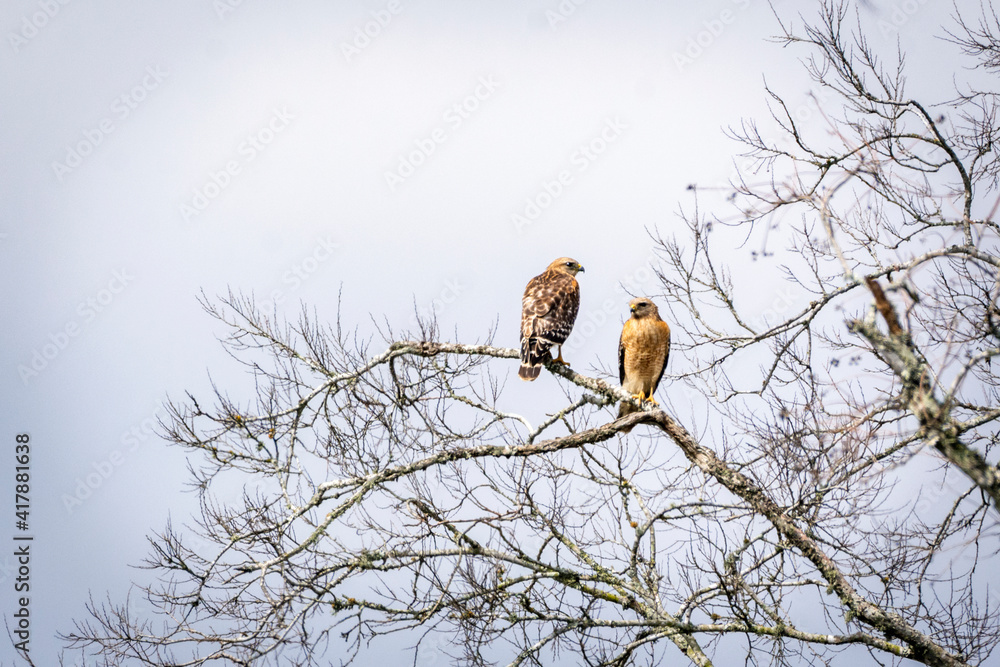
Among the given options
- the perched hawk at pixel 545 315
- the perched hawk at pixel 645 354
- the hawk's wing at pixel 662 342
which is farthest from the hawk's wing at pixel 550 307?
the hawk's wing at pixel 662 342

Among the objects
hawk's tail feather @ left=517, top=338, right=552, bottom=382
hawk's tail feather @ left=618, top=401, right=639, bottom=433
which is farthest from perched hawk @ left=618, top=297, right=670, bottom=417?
hawk's tail feather @ left=517, top=338, right=552, bottom=382

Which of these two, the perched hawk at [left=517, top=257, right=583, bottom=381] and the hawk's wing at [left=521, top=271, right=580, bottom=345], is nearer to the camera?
the perched hawk at [left=517, top=257, right=583, bottom=381]

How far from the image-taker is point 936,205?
8.94m

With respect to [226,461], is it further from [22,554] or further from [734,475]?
[734,475]

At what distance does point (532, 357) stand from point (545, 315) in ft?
2.01

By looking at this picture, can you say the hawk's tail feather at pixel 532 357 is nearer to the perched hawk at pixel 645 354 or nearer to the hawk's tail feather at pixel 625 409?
the hawk's tail feather at pixel 625 409

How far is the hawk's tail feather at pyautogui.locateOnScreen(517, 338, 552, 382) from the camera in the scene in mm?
8359

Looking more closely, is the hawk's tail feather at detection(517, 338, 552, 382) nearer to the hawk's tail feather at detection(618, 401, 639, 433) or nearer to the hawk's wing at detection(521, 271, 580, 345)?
the hawk's wing at detection(521, 271, 580, 345)

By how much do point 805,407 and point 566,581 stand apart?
2.90 meters

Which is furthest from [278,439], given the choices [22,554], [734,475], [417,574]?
[734,475]

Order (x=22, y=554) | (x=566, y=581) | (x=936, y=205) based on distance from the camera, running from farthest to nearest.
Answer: (x=22, y=554), (x=936, y=205), (x=566, y=581)

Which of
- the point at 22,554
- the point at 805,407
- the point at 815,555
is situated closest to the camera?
the point at 805,407

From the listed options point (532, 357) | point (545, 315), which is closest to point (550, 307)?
point (545, 315)

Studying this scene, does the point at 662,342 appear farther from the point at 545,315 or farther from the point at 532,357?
the point at 532,357
